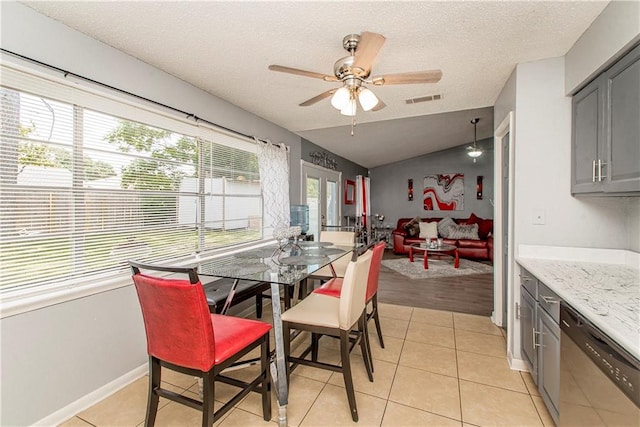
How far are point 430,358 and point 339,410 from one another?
99cm

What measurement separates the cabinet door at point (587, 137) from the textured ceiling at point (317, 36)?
1.29ft

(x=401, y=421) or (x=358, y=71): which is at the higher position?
(x=358, y=71)

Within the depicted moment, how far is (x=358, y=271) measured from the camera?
1.78 meters

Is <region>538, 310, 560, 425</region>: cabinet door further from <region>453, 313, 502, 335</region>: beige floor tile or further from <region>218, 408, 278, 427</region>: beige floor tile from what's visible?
<region>218, 408, 278, 427</region>: beige floor tile

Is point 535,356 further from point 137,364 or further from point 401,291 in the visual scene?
point 137,364

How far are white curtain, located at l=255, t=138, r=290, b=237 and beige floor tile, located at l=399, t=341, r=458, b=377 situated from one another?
6.02ft

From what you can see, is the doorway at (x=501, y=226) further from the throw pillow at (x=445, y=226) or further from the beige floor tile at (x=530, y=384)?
the throw pillow at (x=445, y=226)

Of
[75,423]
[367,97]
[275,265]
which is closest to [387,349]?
[275,265]

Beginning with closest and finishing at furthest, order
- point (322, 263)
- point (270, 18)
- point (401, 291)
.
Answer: point (270, 18) → point (322, 263) → point (401, 291)

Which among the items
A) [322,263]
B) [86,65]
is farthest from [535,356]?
[86,65]

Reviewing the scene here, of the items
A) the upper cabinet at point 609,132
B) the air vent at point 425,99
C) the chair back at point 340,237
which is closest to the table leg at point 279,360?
the chair back at point 340,237

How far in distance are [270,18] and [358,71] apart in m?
0.59

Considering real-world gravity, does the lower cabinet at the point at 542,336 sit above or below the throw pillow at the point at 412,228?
below

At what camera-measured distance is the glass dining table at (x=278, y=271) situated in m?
1.70
